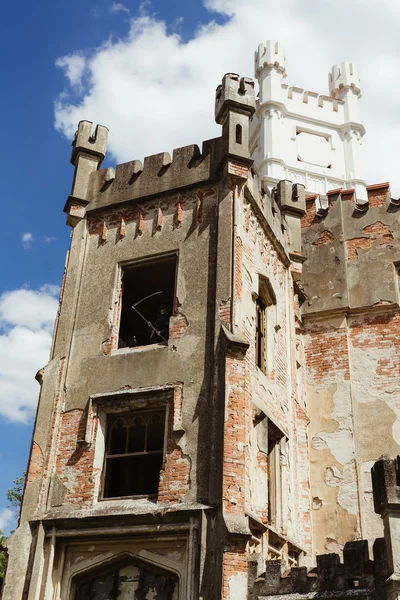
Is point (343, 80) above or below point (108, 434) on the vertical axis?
above

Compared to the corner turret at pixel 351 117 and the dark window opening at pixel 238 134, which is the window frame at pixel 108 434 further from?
the corner turret at pixel 351 117

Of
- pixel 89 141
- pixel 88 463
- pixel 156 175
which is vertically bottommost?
pixel 88 463

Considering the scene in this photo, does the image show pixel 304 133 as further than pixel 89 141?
Yes

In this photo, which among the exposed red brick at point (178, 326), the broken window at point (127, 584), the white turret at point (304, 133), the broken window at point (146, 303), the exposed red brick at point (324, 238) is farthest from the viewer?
the white turret at point (304, 133)

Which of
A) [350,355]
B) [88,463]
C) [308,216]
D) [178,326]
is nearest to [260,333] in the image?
[178,326]

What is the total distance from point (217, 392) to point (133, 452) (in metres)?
2.22

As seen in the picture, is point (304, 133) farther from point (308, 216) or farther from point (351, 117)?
point (308, 216)

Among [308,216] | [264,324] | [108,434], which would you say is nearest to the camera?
[108,434]

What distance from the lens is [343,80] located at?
1437 inches

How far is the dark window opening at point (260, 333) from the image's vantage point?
1254cm

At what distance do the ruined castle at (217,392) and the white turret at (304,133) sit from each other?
14.7m

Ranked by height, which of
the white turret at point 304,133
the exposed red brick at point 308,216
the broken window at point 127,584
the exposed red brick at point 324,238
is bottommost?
the broken window at point 127,584

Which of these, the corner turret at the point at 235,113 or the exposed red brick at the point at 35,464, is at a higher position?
the corner turret at the point at 235,113

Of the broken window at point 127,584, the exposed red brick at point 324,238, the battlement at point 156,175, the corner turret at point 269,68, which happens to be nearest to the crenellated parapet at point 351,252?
the exposed red brick at point 324,238
